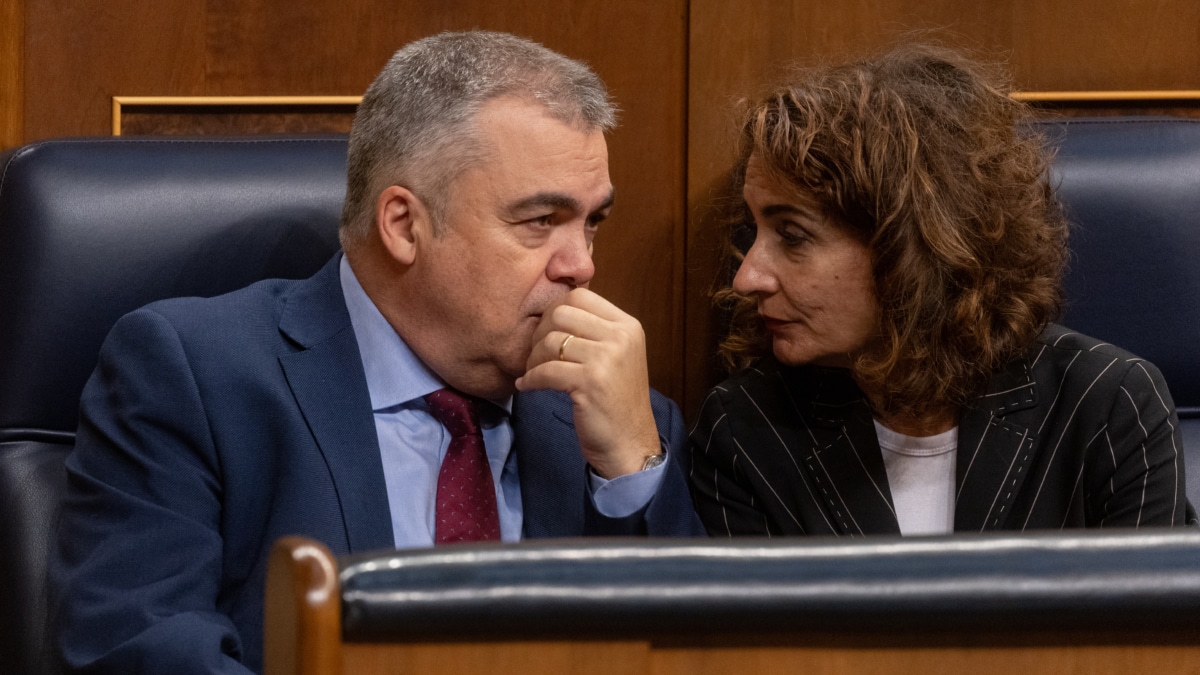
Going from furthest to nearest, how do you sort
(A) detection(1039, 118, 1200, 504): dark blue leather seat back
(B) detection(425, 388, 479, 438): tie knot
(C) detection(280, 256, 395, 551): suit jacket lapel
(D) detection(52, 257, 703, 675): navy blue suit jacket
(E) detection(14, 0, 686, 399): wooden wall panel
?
(E) detection(14, 0, 686, 399): wooden wall panel < (A) detection(1039, 118, 1200, 504): dark blue leather seat back < (B) detection(425, 388, 479, 438): tie knot < (C) detection(280, 256, 395, 551): suit jacket lapel < (D) detection(52, 257, 703, 675): navy blue suit jacket

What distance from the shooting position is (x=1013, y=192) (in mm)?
1363

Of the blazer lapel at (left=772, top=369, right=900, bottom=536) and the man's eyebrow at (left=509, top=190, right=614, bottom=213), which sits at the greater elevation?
the man's eyebrow at (left=509, top=190, right=614, bottom=213)

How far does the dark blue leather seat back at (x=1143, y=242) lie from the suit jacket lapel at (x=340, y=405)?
0.83 metres

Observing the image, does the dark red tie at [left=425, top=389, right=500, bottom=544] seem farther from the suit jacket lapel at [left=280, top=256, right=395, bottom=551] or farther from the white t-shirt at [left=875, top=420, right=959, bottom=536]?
the white t-shirt at [left=875, top=420, right=959, bottom=536]

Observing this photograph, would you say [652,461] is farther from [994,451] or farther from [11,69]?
[11,69]

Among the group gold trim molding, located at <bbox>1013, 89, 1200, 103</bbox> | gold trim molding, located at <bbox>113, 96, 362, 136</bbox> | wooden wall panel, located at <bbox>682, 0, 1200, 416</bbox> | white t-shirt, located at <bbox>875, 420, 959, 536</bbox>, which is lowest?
white t-shirt, located at <bbox>875, 420, 959, 536</bbox>

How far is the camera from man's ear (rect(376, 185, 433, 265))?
127 cm

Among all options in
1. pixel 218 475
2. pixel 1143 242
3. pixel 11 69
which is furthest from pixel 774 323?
pixel 11 69

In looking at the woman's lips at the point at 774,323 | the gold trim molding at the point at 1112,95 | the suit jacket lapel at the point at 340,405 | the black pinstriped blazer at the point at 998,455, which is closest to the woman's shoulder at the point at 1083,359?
the black pinstriped blazer at the point at 998,455

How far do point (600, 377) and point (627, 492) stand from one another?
0.37 ft

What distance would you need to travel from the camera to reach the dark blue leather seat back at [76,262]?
128cm

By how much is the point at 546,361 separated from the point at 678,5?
64 cm

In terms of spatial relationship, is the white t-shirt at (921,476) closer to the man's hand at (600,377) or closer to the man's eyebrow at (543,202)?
the man's hand at (600,377)

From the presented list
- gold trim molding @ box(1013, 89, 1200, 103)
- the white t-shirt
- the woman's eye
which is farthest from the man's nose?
gold trim molding @ box(1013, 89, 1200, 103)
